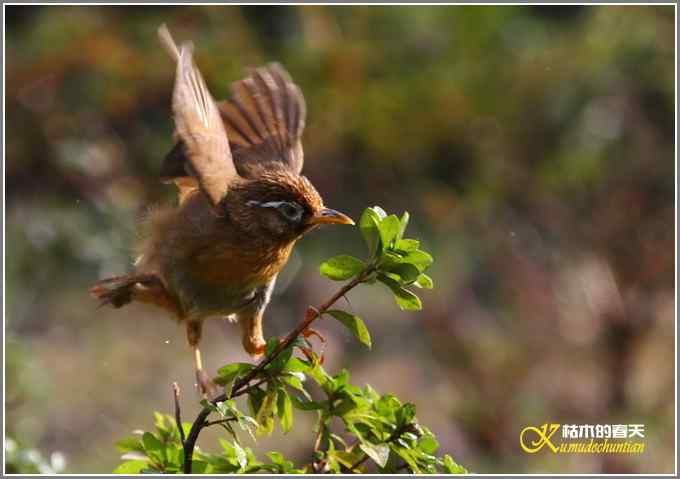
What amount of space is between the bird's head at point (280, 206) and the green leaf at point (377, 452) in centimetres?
92

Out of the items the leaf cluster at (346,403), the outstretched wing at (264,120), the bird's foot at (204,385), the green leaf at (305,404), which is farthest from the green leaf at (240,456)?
the outstretched wing at (264,120)

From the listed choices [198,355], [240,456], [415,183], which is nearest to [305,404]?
[240,456]

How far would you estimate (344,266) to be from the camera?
1643mm

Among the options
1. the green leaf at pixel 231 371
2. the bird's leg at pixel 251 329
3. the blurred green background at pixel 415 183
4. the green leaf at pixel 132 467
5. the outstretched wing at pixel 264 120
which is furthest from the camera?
the blurred green background at pixel 415 183

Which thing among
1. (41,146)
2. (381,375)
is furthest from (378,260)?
(41,146)

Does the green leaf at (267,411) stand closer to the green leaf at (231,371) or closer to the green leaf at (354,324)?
the green leaf at (231,371)

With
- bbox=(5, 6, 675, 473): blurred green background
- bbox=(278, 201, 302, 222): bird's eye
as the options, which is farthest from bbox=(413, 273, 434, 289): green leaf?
bbox=(5, 6, 675, 473): blurred green background

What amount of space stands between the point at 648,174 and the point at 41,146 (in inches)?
132

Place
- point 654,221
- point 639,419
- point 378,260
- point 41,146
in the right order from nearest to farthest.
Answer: point 378,260 → point 639,419 → point 654,221 → point 41,146

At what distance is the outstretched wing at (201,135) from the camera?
260cm

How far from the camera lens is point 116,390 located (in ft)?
18.2

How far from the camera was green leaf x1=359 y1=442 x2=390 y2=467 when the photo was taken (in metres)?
1.61

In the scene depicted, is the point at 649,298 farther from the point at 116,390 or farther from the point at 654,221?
the point at 116,390

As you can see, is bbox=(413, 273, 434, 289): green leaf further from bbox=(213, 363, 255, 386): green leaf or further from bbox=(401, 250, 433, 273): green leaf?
bbox=(213, 363, 255, 386): green leaf
